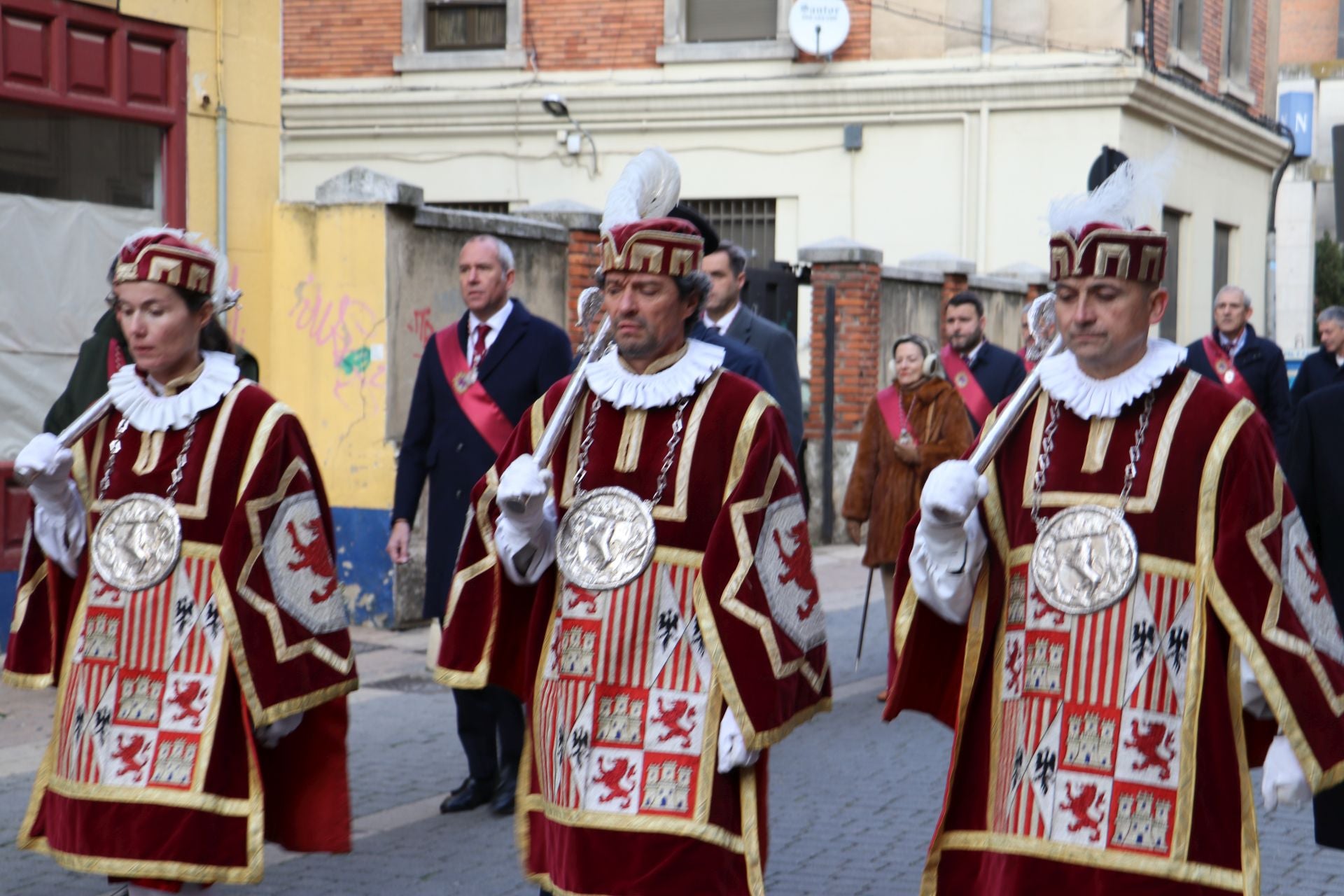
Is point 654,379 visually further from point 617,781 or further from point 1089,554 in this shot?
point 1089,554

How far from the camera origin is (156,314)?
464 cm

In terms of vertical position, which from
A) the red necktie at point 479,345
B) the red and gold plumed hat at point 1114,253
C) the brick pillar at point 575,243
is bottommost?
the red necktie at point 479,345

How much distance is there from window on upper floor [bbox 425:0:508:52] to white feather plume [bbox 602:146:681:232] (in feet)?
53.3

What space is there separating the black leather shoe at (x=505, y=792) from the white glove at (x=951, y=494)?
127 inches

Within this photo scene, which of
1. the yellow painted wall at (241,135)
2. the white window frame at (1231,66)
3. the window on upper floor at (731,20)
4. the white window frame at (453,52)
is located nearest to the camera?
the yellow painted wall at (241,135)

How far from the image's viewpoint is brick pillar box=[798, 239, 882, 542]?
52.3ft

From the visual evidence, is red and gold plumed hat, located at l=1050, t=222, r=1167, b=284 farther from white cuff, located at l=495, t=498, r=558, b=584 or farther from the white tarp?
the white tarp

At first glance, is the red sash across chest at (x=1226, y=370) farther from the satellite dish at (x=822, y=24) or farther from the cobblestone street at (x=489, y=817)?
the satellite dish at (x=822, y=24)

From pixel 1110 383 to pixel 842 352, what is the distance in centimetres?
1224

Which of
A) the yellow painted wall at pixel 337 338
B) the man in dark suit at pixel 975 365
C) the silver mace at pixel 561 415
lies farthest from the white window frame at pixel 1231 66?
the silver mace at pixel 561 415

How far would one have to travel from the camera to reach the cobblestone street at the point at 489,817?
5754 millimetres

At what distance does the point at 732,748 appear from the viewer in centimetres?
407

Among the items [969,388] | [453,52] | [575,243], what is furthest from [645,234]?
[453,52]

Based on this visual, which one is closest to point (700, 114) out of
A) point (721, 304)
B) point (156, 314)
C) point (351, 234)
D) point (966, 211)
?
point (966, 211)
